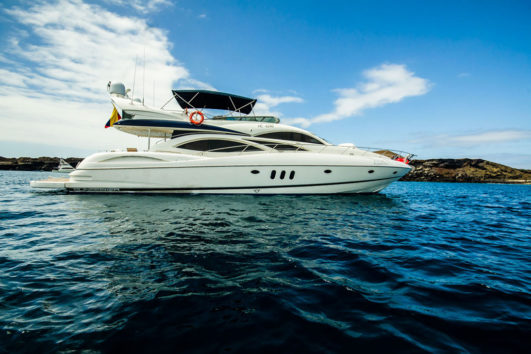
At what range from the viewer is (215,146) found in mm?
9711

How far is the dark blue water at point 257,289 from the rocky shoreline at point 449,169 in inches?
2674

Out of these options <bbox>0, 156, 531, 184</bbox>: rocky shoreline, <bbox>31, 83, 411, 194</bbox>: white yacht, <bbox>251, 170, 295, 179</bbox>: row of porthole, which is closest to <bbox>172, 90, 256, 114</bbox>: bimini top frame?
<bbox>31, 83, 411, 194</bbox>: white yacht

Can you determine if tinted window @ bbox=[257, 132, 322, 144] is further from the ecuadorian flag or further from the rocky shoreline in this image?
the rocky shoreline

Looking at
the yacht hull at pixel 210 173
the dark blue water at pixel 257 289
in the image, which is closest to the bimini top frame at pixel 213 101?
the yacht hull at pixel 210 173

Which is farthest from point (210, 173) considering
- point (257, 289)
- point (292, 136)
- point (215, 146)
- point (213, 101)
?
point (257, 289)

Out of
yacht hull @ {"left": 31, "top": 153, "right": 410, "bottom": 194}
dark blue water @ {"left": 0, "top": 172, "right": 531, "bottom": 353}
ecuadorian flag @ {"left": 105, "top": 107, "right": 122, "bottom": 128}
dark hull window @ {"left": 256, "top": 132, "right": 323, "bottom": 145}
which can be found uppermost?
ecuadorian flag @ {"left": 105, "top": 107, "right": 122, "bottom": 128}

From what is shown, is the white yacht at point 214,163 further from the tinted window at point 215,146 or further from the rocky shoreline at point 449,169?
the rocky shoreline at point 449,169

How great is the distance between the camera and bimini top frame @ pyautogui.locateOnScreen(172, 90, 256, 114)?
34.0 feet

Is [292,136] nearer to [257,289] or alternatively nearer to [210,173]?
[210,173]

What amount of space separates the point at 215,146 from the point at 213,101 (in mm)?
2609

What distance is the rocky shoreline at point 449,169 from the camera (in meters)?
56.5

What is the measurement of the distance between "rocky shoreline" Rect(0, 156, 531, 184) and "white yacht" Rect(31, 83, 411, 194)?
60.7 metres

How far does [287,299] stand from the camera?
6.72ft

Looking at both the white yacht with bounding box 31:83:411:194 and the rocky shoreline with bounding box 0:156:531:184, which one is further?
the rocky shoreline with bounding box 0:156:531:184
